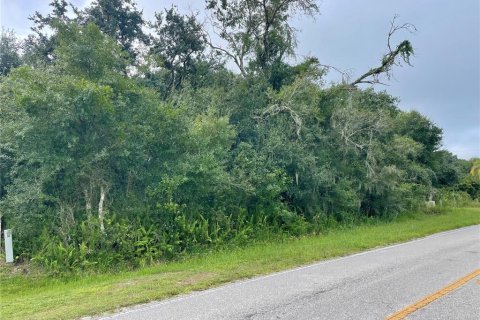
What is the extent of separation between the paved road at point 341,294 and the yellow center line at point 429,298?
84 mm

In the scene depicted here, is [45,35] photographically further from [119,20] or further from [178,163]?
[178,163]

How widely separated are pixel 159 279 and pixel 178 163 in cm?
490

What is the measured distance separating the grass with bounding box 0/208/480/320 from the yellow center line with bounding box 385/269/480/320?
342 centimetres

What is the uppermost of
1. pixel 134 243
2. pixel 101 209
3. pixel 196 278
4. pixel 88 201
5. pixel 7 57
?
pixel 7 57

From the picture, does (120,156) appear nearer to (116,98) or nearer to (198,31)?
(116,98)

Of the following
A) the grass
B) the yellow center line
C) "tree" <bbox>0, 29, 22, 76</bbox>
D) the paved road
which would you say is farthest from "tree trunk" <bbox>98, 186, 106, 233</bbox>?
"tree" <bbox>0, 29, 22, 76</bbox>

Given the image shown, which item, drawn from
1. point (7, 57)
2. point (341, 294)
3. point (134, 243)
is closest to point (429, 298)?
point (341, 294)

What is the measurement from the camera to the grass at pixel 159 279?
245 inches

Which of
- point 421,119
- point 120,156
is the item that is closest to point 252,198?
point 120,156

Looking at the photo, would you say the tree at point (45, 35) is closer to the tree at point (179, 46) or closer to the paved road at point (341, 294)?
the tree at point (179, 46)

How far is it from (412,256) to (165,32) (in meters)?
16.0

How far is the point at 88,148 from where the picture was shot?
436 inches

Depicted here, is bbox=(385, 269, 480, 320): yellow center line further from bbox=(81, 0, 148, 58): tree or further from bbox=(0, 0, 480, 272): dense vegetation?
bbox=(81, 0, 148, 58): tree

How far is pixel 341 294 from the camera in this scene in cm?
627
